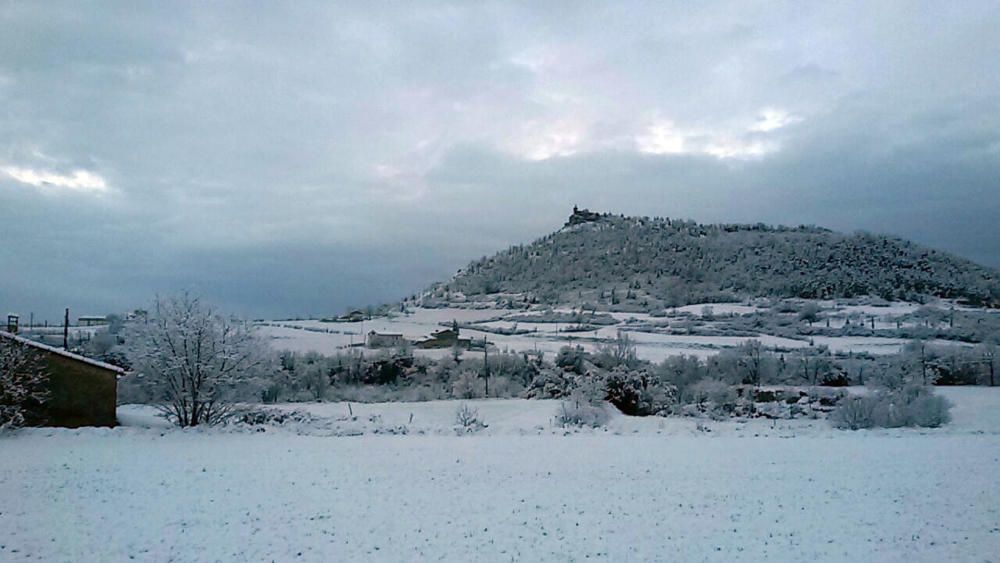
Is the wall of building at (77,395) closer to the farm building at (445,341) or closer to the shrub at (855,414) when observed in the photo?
Result: the shrub at (855,414)

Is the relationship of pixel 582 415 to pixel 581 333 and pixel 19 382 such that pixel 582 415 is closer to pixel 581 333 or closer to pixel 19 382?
pixel 19 382

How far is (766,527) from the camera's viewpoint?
1178 centimetres

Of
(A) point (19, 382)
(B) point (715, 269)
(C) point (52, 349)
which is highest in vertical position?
(B) point (715, 269)

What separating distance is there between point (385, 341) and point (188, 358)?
29950 mm

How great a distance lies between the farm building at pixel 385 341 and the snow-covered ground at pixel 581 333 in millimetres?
1575

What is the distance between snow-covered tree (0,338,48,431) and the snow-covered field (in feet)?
2.76

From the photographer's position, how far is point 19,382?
22.8 m

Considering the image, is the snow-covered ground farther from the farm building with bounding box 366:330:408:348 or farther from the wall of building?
the wall of building

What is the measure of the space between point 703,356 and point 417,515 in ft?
126

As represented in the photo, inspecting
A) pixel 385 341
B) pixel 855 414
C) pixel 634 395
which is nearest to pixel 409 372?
pixel 385 341

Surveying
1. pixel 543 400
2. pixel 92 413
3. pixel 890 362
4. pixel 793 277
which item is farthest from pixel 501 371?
pixel 793 277

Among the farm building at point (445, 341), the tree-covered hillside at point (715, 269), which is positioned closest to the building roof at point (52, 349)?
the farm building at point (445, 341)

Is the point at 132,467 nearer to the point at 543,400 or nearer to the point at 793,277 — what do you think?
the point at 543,400

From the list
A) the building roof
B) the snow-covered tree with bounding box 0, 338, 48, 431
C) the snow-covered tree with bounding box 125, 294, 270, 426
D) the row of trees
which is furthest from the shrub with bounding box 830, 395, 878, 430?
the snow-covered tree with bounding box 0, 338, 48, 431
